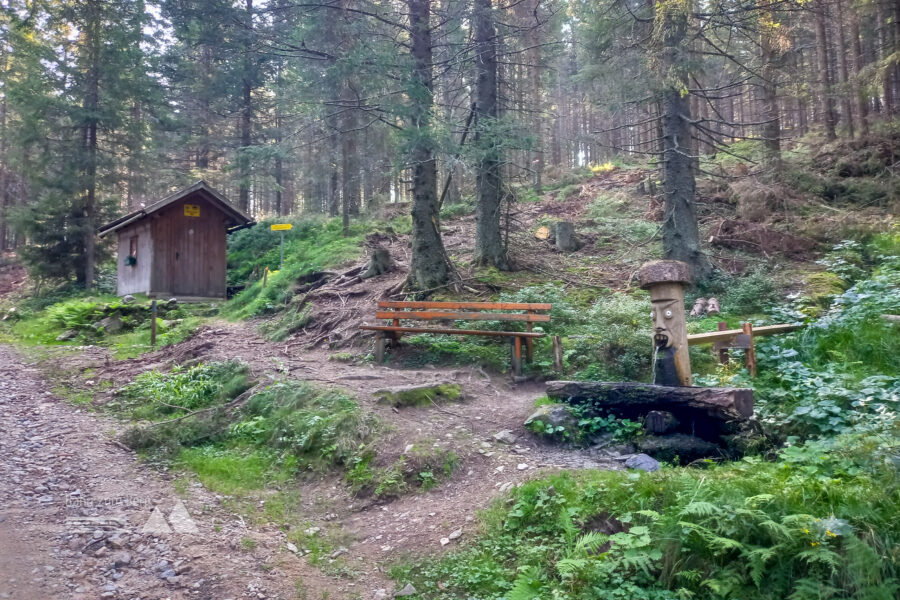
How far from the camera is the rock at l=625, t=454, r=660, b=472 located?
5203 mm

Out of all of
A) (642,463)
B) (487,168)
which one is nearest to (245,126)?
(487,168)

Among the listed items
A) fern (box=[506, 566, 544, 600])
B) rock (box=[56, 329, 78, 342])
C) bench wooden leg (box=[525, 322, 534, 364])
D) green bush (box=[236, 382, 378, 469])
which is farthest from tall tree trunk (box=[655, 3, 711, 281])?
rock (box=[56, 329, 78, 342])

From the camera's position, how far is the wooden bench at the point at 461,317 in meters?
8.82

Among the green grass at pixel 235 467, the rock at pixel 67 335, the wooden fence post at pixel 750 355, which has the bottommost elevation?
the green grass at pixel 235 467

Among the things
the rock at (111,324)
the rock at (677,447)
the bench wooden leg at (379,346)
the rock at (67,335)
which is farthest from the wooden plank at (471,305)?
the rock at (67,335)

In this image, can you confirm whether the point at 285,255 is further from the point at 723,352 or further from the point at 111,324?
the point at 723,352

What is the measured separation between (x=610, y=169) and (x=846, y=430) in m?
25.4

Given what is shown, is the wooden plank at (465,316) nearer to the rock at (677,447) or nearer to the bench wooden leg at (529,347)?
the bench wooden leg at (529,347)

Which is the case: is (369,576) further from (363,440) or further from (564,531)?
(363,440)

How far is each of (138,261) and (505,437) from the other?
19.7 meters

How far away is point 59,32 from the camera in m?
22.5

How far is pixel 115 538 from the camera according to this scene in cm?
456
